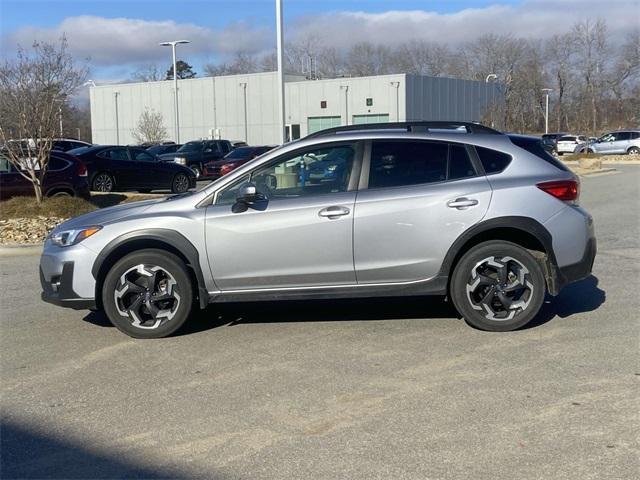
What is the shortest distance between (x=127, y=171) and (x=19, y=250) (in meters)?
9.28

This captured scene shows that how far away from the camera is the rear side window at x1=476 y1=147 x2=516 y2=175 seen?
6.35m

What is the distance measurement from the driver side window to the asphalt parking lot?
4.06 feet

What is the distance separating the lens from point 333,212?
611 centimetres

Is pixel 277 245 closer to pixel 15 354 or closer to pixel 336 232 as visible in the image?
pixel 336 232

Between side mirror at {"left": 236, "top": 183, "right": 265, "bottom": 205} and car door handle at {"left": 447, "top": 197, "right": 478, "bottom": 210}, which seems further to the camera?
car door handle at {"left": 447, "top": 197, "right": 478, "bottom": 210}

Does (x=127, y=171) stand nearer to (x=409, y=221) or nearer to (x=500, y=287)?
(x=409, y=221)

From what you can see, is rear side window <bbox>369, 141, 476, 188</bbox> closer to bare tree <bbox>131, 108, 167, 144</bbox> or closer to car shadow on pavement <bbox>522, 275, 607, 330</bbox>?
car shadow on pavement <bbox>522, 275, 607, 330</bbox>

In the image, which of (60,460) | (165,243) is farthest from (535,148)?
(60,460)

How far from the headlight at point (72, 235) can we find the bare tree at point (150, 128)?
58.5m

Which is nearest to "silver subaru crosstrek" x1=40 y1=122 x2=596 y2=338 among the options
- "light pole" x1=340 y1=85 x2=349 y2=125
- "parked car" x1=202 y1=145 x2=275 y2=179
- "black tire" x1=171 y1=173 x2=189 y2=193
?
"black tire" x1=171 y1=173 x2=189 y2=193

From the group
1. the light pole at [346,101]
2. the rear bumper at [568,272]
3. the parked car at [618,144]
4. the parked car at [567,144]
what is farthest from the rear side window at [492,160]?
the light pole at [346,101]

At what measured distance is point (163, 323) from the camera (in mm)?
6305

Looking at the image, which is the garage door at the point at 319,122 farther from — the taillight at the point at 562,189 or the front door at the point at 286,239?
the front door at the point at 286,239

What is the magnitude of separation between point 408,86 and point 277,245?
54.1 metres
